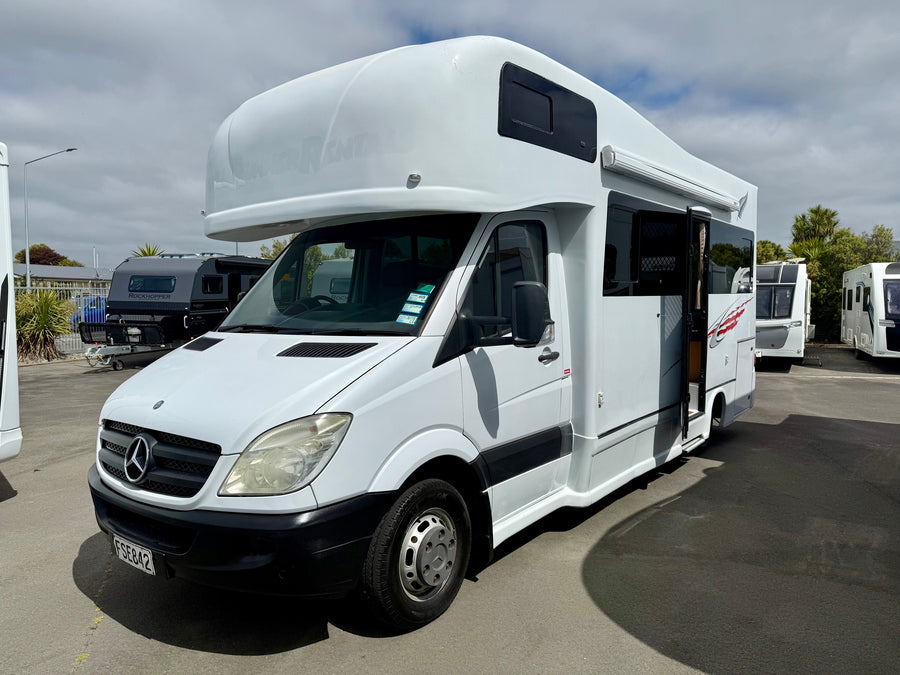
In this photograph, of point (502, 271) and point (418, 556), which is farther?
point (502, 271)

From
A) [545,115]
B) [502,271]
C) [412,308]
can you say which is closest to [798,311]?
[545,115]

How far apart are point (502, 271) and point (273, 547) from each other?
1997 mm

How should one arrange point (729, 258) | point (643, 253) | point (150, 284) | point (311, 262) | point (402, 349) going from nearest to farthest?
point (402, 349) → point (311, 262) → point (643, 253) → point (729, 258) → point (150, 284)

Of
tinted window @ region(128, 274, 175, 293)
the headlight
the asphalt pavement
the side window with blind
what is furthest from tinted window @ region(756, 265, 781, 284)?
the headlight

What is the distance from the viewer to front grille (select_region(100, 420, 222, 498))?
3045 millimetres

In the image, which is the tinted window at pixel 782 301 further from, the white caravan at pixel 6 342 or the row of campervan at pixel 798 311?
the white caravan at pixel 6 342

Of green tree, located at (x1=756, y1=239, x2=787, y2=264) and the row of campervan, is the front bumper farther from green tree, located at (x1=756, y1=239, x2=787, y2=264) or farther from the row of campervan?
green tree, located at (x1=756, y1=239, x2=787, y2=264)

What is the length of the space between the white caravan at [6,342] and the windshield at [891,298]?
1709cm

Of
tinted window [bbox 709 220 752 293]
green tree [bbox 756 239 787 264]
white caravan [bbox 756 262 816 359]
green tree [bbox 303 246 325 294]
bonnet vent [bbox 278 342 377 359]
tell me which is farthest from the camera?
green tree [bbox 756 239 787 264]

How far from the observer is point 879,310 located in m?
15.7

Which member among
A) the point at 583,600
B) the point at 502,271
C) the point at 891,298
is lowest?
the point at 583,600

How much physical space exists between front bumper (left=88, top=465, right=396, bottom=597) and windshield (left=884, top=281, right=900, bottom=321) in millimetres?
16406

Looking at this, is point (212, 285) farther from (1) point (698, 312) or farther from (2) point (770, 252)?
(2) point (770, 252)

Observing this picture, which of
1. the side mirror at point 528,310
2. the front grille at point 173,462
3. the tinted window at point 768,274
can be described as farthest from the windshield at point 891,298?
the front grille at point 173,462
